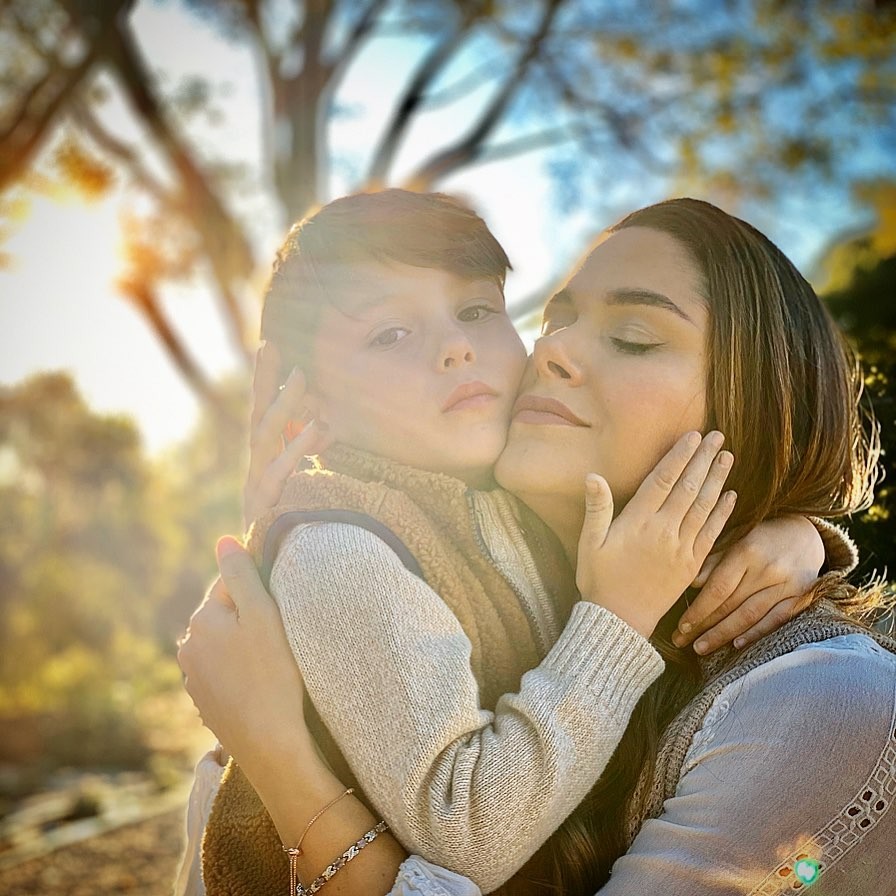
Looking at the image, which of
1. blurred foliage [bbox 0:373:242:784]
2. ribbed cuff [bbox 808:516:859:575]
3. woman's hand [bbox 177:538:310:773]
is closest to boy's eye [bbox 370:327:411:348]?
woman's hand [bbox 177:538:310:773]

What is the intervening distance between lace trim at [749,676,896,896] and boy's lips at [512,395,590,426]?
0.87 metres

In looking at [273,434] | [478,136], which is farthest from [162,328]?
[273,434]

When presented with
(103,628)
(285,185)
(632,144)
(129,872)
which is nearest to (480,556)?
(129,872)

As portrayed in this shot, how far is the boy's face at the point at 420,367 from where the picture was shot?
2.25m

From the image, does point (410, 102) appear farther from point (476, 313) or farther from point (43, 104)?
point (476, 313)

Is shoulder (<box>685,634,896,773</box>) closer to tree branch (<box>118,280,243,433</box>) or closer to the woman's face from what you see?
the woman's face

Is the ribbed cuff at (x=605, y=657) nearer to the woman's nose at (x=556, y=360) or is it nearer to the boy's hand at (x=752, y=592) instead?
the boy's hand at (x=752, y=592)

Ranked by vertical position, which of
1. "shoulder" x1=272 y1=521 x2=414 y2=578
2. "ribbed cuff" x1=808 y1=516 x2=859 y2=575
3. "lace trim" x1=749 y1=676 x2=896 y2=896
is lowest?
"lace trim" x1=749 y1=676 x2=896 y2=896

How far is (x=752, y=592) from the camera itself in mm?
2033

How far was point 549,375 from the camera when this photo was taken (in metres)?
2.22

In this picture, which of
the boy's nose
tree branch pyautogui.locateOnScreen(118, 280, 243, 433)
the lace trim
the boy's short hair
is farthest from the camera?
tree branch pyautogui.locateOnScreen(118, 280, 243, 433)

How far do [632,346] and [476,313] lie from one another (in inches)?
17.1

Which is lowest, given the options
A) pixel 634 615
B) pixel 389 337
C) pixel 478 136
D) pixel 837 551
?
pixel 837 551

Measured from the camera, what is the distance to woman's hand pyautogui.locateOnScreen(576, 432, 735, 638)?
6.28ft
